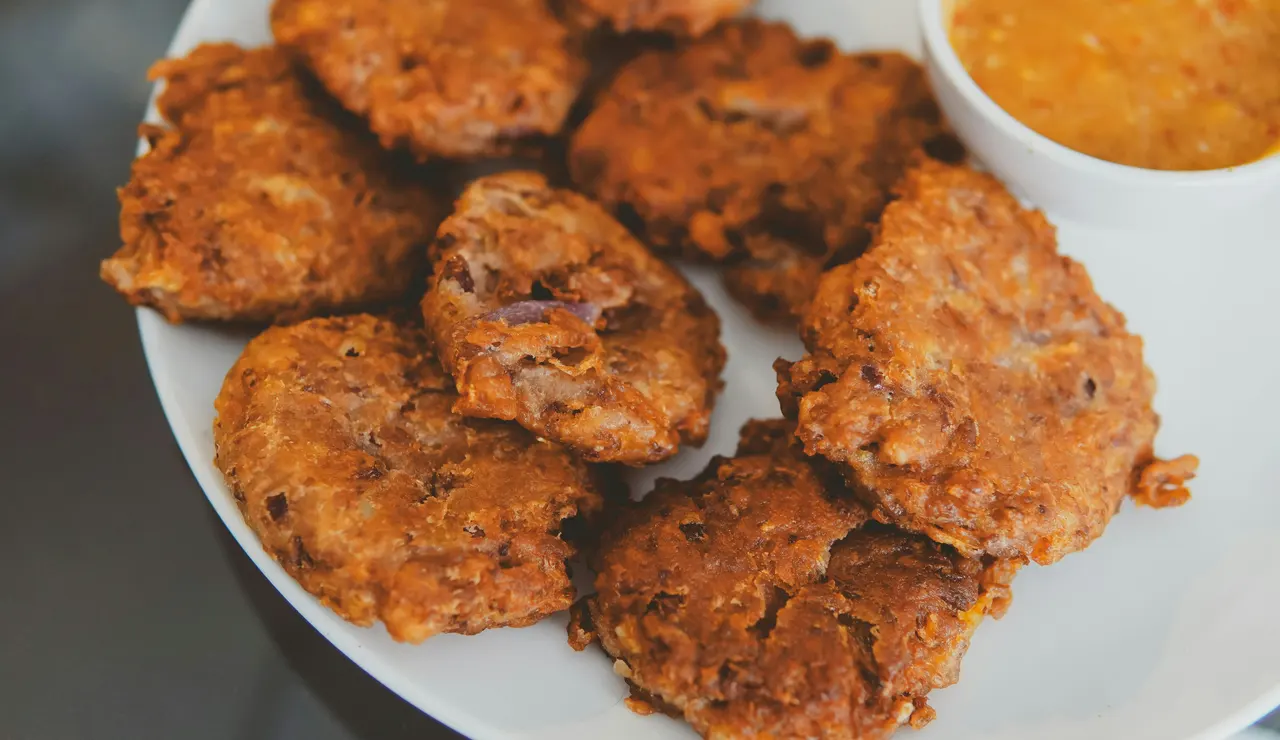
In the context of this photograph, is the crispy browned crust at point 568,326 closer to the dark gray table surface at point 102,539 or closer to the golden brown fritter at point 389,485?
the golden brown fritter at point 389,485

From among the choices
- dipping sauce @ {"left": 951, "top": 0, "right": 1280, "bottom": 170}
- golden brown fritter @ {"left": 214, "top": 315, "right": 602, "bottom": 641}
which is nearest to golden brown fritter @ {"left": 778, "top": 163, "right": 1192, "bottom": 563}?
dipping sauce @ {"left": 951, "top": 0, "right": 1280, "bottom": 170}

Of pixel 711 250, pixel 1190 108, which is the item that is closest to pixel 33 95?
pixel 711 250

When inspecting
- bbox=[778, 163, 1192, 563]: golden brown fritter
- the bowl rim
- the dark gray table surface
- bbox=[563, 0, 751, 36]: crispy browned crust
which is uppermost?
bbox=[563, 0, 751, 36]: crispy browned crust

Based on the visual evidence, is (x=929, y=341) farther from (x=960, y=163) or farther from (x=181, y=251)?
(x=181, y=251)

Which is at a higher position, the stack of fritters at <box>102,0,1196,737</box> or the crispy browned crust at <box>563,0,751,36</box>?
the crispy browned crust at <box>563,0,751,36</box>

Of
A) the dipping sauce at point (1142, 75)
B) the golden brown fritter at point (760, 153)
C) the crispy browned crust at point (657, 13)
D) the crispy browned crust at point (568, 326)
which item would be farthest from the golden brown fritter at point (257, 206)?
the dipping sauce at point (1142, 75)

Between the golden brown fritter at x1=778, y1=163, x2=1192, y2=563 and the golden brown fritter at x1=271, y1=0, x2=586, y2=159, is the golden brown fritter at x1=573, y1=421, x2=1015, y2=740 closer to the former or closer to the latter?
the golden brown fritter at x1=778, y1=163, x2=1192, y2=563

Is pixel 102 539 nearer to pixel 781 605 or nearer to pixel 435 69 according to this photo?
pixel 435 69
